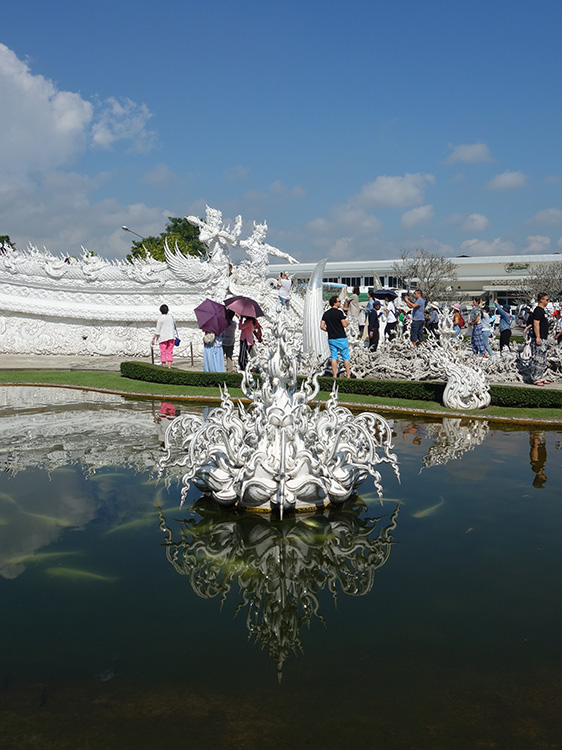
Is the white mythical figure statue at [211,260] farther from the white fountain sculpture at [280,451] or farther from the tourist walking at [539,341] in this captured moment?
the white fountain sculpture at [280,451]

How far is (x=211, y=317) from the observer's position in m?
13.8

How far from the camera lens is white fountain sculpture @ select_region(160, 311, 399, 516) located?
597cm

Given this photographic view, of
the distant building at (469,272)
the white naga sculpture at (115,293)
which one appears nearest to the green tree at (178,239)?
the distant building at (469,272)

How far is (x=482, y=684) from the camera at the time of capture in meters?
3.51

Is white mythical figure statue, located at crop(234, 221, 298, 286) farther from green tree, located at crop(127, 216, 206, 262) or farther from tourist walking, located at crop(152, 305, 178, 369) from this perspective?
green tree, located at crop(127, 216, 206, 262)

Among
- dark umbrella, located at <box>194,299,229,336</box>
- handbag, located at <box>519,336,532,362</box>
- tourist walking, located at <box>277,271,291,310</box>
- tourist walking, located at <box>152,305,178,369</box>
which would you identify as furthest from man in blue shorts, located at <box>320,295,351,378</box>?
tourist walking, located at <box>277,271,291,310</box>

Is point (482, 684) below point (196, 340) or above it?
below

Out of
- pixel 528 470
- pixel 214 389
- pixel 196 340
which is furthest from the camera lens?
pixel 196 340

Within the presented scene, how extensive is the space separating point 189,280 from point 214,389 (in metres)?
8.82

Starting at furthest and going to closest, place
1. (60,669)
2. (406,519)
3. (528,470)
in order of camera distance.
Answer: (528,470)
(406,519)
(60,669)

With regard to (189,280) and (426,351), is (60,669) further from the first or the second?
→ (189,280)

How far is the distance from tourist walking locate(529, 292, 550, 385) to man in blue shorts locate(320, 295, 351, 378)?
3925mm

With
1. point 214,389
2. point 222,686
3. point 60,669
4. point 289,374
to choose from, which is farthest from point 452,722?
point 214,389

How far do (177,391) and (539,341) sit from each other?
25.7 feet
